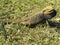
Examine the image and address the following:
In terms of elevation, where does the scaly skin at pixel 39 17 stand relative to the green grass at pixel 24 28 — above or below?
above

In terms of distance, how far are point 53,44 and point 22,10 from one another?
7.64ft

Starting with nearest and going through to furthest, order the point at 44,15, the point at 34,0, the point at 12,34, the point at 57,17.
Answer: the point at 12,34 → the point at 44,15 → the point at 57,17 → the point at 34,0

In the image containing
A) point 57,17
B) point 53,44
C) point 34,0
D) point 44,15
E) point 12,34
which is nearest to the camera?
point 53,44

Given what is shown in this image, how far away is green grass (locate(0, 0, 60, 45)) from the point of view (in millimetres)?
5785

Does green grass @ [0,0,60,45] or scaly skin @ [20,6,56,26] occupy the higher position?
scaly skin @ [20,6,56,26]

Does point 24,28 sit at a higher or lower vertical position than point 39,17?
lower

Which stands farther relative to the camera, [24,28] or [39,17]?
[39,17]

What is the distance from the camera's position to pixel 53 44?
5605 millimetres

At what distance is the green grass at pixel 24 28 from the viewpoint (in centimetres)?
579

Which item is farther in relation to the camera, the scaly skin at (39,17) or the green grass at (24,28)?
the scaly skin at (39,17)

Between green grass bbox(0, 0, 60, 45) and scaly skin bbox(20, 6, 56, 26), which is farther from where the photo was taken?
scaly skin bbox(20, 6, 56, 26)

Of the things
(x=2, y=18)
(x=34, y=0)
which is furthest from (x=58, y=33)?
(x=34, y=0)

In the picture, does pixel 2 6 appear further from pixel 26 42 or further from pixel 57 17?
pixel 26 42

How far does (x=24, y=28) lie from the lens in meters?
6.34
